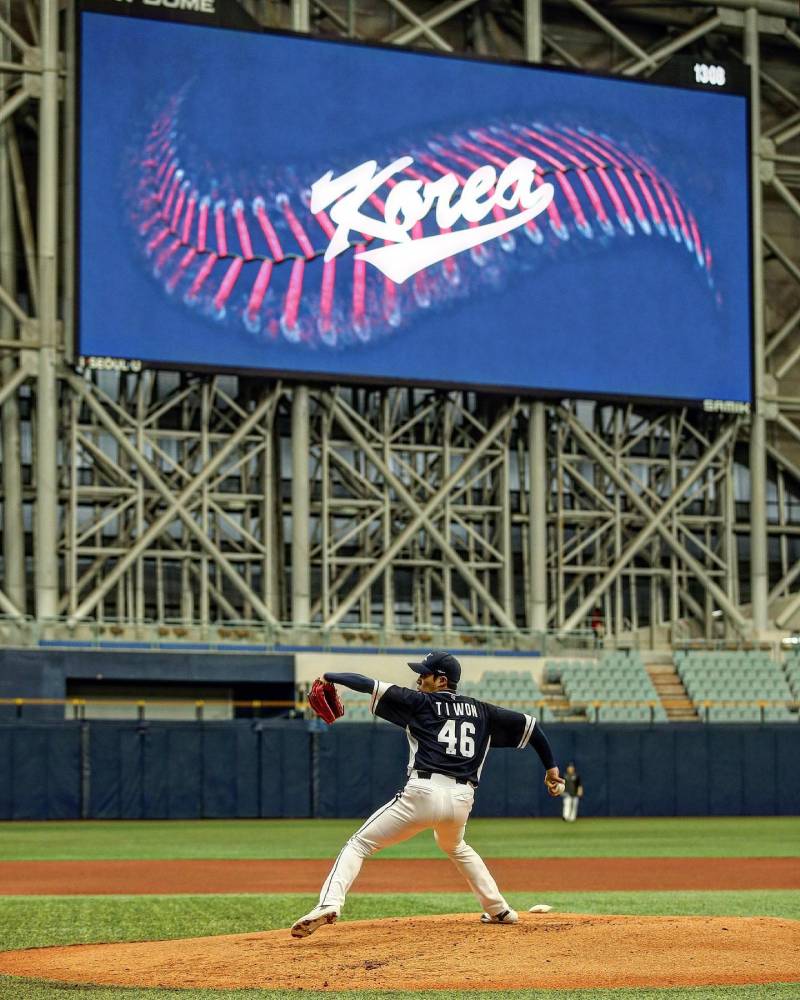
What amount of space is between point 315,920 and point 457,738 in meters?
1.48

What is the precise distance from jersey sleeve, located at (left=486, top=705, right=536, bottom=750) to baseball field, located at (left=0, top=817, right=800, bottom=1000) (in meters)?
1.22

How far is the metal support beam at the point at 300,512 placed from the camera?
3906 centimetres

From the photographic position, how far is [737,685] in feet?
127

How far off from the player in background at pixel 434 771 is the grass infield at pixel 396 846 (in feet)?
40.5

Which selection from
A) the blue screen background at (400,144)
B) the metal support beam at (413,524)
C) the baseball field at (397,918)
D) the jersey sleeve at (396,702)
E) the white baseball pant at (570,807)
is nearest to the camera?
the baseball field at (397,918)

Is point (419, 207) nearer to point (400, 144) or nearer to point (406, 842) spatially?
point (400, 144)

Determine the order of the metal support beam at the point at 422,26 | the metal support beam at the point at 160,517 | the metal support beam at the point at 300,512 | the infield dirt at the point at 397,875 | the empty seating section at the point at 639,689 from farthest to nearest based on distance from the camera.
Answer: the metal support beam at the point at 422,26, the metal support beam at the point at 300,512, the metal support beam at the point at 160,517, the empty seating section at the point at 639,689, the infield dirt at the point at 397,875

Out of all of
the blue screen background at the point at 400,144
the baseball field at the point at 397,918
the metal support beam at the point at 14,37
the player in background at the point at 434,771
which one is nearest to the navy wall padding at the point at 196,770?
the baseball field at the point at 397,918

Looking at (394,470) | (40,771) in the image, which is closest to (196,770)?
(40,771)

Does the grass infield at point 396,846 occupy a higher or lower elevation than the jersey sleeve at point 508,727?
lower

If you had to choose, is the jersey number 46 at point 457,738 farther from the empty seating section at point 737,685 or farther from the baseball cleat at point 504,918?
the empty seating section at point 737,685

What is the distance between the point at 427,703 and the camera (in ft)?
35.7

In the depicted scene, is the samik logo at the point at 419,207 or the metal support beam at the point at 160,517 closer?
the metal support beam at the point at 160,517

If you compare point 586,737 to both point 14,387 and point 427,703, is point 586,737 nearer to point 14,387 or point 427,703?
point 14,387
